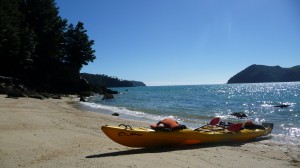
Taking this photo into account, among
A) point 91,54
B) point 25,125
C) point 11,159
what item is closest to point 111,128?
point 11,159

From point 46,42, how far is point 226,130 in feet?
123

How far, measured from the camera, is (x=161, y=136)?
10.2 m

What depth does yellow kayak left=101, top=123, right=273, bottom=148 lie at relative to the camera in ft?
31.8

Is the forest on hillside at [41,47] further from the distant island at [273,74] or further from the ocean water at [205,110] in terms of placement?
the distant island at [273,74]

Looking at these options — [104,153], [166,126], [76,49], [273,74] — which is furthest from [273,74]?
[104,153]

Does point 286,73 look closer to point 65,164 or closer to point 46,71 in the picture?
point 46,71

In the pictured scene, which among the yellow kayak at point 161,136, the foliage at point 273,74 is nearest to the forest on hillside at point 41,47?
the yellow kayak at point 161,136

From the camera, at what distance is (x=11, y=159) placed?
7.28 meters

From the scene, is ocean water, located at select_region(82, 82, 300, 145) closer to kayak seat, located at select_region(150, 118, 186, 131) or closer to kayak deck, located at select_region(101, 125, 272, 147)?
kayak deck, located at select_region(101, 125, 272, 147)

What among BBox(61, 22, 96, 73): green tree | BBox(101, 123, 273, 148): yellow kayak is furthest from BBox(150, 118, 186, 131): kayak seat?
BBox(61, 22, 96, 73): green tree

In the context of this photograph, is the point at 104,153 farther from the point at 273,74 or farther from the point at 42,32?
the point at 273,74

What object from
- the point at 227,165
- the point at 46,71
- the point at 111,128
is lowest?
the point at 227,165

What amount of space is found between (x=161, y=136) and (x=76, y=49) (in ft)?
145

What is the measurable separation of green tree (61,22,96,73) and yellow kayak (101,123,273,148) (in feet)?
140
